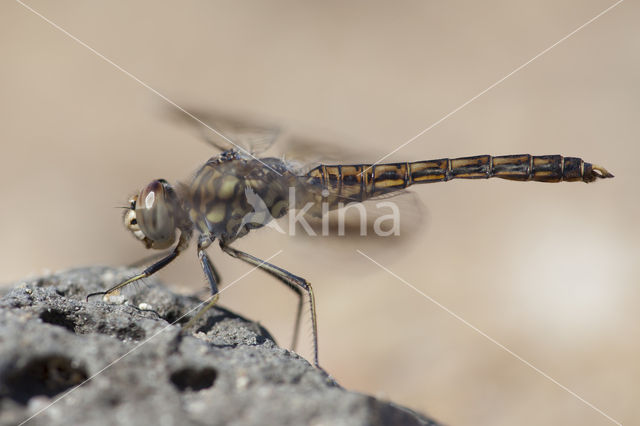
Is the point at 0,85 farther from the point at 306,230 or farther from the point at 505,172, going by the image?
the point at 505,172

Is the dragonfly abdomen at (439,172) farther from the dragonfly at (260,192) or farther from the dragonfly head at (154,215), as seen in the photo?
the dragonfly head at (154,215)

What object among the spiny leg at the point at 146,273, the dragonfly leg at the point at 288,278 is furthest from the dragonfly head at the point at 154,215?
the dragonfly leg at the point at 288,278

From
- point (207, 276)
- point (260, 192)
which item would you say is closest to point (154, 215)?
point (207, 276)

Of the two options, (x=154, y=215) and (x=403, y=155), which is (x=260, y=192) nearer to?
(x=154, y=215)

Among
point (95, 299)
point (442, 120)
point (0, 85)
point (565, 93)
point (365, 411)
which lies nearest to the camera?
point (365, 411)

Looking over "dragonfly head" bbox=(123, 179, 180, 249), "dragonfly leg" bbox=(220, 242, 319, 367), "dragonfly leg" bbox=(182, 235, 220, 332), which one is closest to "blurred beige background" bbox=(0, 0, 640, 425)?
"dragonfly leg" bbox=(220, 242, 319, 367)

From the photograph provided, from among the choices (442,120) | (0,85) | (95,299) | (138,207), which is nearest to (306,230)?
(138,207)
